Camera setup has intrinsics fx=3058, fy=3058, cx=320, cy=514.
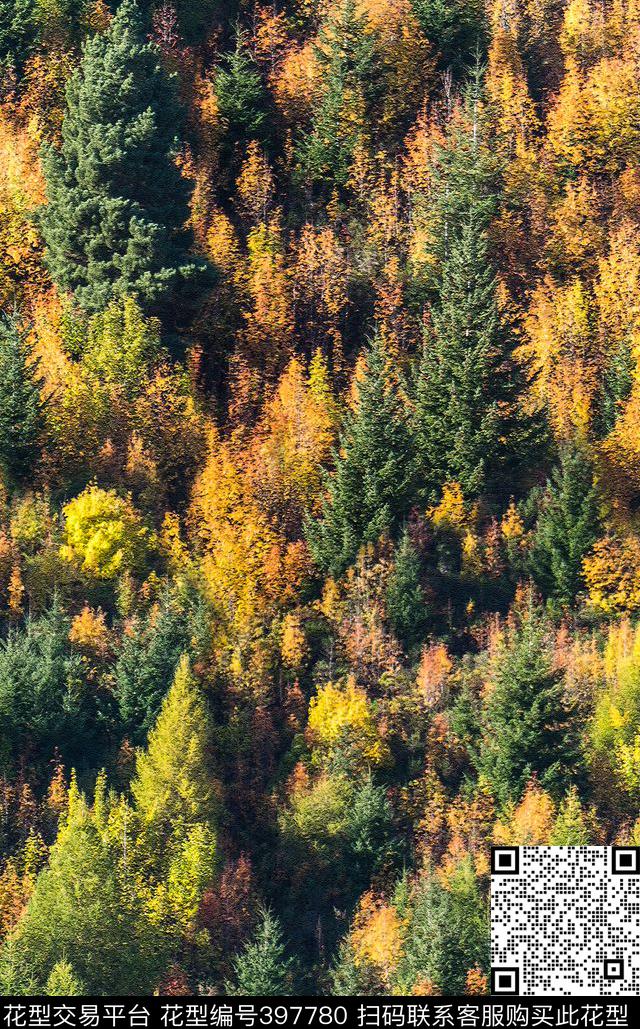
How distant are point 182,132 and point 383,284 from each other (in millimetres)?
9713

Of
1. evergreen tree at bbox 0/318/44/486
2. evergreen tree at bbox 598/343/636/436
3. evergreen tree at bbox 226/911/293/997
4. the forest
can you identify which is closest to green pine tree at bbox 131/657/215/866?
the forest

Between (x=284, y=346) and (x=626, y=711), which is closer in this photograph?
(x=626, y=711)

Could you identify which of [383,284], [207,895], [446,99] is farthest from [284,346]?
[207,895]

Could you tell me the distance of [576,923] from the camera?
85562 mm

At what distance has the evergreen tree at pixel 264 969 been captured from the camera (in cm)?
9125

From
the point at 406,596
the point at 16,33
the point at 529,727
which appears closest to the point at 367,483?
the point at 406,596

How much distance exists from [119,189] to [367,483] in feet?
47.3

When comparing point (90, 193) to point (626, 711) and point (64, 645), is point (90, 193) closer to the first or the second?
point (64, 645)

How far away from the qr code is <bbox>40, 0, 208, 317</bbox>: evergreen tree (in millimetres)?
28575

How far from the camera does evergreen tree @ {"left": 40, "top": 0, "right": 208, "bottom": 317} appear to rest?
345 feet

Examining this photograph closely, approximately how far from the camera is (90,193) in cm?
10550

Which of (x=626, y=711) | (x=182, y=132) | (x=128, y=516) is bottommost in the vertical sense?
(x=626, y=711)

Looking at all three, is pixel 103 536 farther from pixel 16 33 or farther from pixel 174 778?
pixel 16 33

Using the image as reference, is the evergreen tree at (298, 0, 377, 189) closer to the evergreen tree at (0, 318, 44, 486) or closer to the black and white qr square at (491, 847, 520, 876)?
the evergreen tree at (0, 318, 44, 486)
